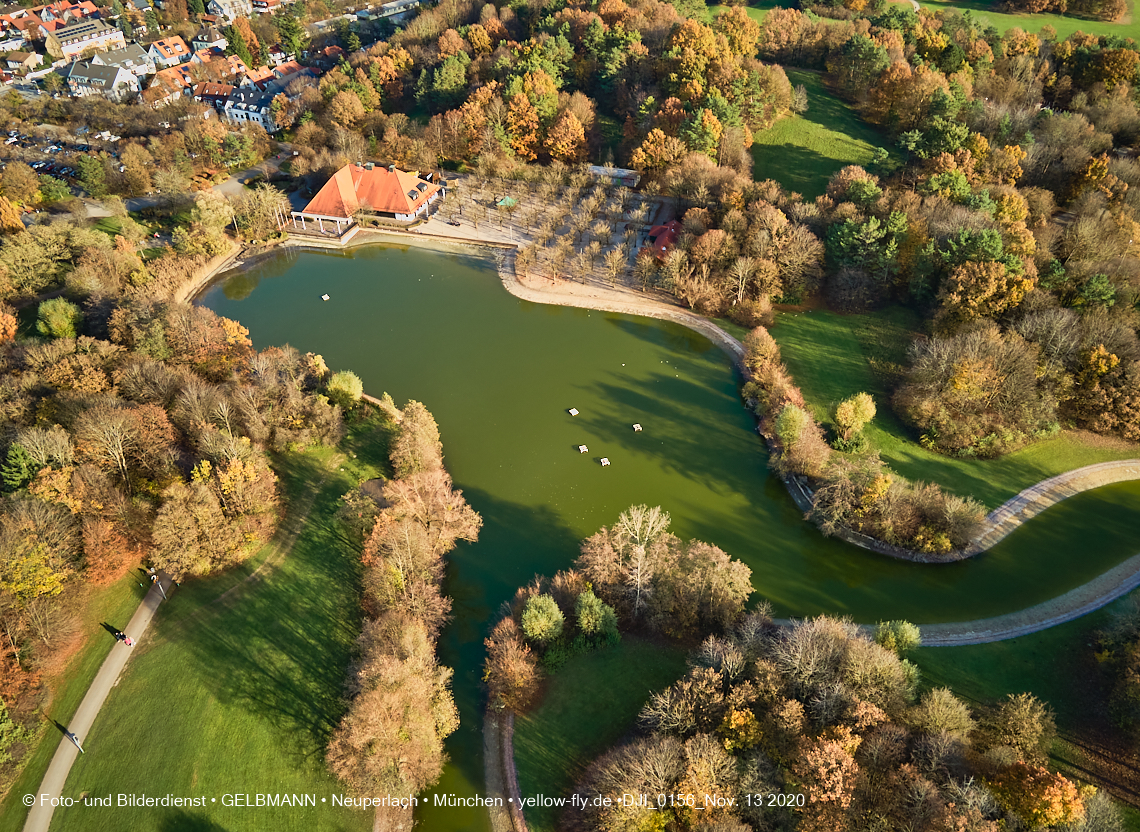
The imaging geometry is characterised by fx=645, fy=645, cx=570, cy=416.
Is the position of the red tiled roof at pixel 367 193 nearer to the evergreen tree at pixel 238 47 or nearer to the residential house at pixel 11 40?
the evergreen tree at pixel 238 47

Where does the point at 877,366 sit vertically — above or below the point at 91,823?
above

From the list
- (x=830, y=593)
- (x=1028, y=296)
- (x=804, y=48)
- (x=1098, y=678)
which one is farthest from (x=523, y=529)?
(x=804, y=48)

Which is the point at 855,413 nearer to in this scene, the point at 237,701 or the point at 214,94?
the point at 237,701

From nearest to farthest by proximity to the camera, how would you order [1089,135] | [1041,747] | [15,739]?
1. [1041,747]
2. [15,739]
3. [1089,135]

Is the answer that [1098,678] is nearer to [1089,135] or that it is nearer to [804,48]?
[1089,135]

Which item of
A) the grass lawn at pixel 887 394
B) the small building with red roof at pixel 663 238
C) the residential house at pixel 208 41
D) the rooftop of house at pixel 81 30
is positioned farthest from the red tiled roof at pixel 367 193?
the rooftop of house at pixel 81 30

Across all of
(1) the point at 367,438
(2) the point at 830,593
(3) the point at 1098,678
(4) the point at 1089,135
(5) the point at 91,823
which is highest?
(4) the point at 1089,135
